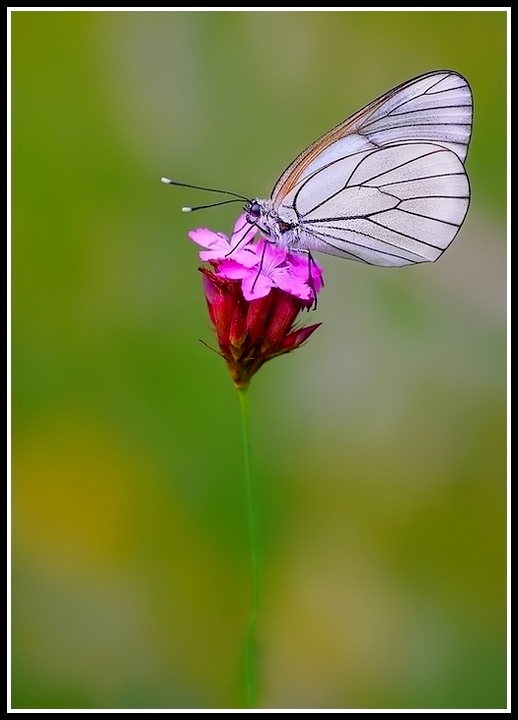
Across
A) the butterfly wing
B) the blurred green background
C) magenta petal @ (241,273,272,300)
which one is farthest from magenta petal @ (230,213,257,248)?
the blurred green background

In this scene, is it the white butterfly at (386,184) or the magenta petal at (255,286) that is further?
the white butterfly at (386,184)

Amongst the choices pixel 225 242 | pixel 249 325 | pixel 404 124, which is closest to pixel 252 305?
pixel 249 325

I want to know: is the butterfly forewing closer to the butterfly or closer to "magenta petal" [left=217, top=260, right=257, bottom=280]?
the butterfly

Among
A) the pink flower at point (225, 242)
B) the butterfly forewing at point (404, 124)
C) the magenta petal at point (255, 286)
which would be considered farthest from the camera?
the butterfly forewing at point (404, 124)

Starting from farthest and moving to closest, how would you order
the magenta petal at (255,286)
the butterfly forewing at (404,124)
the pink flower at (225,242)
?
1. the butterfly forewing at (404,124)
2. the pink flower at (225,242)
3. the magenta petal at (255,286)

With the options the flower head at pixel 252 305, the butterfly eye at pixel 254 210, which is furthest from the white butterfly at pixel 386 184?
the flower head at pixel 252 305

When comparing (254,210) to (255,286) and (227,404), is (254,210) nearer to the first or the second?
(255,286)

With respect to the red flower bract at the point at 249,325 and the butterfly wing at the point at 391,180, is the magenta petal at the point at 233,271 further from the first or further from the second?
the butterfly wing at the point at 391,180
